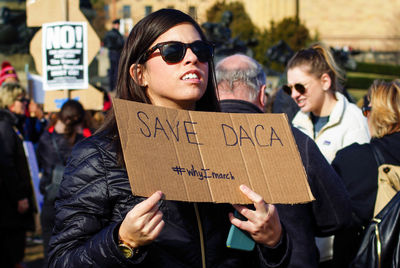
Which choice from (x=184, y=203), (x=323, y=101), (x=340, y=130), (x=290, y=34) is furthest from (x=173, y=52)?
(x=290, y=34)

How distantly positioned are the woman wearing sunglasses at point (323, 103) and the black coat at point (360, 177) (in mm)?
578

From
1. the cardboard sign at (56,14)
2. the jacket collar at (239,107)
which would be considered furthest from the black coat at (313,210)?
the cardboard sign at (56,14)

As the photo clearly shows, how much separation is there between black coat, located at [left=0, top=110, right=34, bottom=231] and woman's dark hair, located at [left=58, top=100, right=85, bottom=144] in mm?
574

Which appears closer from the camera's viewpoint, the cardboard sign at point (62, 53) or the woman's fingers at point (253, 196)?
the woman's fingers at point (253, 196)

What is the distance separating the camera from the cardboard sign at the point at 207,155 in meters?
1.92

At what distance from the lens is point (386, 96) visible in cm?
403

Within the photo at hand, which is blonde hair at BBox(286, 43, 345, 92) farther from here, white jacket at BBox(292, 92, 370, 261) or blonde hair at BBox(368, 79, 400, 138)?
blonde hair at BBox(368, 79, 400, 138)

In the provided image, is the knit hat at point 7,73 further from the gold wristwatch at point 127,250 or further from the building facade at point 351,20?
the building facade at point 351,20

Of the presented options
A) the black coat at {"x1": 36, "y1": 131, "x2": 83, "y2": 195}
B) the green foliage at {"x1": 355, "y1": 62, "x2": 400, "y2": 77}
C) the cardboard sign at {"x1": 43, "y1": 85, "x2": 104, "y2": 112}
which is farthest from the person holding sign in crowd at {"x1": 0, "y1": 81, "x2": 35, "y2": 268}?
the green foliage at {"x1": 355, "y1": 62, "x2": 400, "y2": 77}

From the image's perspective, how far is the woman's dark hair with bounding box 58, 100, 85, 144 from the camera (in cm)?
579

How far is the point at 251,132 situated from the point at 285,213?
102cm

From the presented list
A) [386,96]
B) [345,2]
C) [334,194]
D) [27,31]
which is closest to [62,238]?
[334,194]

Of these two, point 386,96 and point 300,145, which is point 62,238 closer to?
point 300,145

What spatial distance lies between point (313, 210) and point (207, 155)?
1.23m
